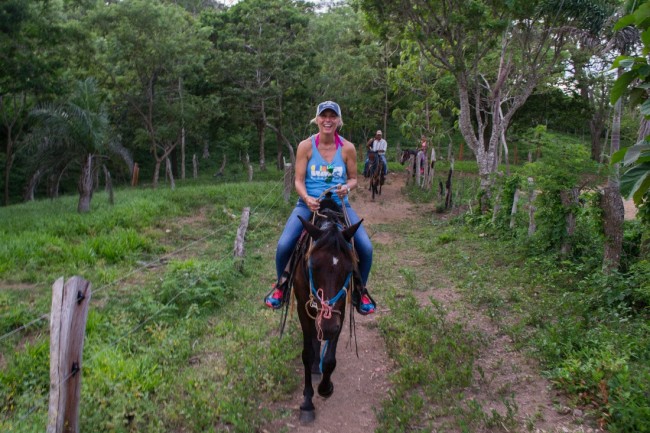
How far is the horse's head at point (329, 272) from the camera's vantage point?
3811 mm

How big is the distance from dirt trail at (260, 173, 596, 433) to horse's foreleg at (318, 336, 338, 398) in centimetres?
19

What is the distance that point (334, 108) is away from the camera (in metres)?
4.91

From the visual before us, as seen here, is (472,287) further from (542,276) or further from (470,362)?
(470,362)

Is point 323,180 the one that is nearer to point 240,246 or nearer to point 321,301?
point 321,301

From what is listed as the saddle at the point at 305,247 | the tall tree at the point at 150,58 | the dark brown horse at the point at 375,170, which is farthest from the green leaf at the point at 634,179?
the tall tree at the point at 150,58

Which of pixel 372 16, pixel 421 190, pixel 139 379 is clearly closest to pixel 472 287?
pixel 139 379

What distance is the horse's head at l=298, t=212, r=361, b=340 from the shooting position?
12.5 feet

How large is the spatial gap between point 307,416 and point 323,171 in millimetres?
2373

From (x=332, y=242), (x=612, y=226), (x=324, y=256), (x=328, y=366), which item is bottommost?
→ (x=328, y=366)

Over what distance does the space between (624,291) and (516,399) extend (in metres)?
2.38

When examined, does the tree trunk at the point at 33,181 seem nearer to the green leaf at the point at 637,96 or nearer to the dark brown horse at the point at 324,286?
the dark brown horse at the point at 324,286

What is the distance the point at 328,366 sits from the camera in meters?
4.32

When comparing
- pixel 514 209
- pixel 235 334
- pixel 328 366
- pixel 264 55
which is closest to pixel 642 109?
pixel 328 366

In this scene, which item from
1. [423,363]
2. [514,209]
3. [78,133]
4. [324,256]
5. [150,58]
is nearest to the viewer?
[324,256]
